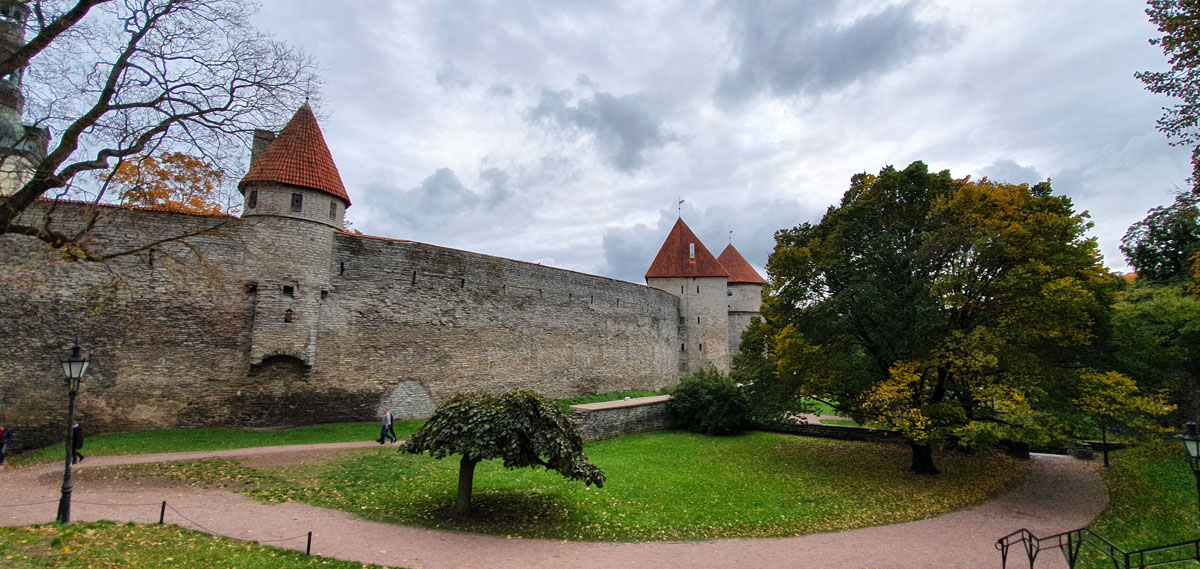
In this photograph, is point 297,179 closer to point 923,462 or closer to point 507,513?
point 507,513

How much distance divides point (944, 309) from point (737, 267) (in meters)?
26.9

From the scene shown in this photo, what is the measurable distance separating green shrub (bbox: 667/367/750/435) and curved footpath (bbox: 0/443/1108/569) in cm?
939

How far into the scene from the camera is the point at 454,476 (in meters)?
11.6

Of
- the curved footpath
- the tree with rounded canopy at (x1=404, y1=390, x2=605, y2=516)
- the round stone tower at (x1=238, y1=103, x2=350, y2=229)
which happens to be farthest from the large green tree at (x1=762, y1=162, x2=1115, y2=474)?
the round stone tower at (x1=238, y1=103, x2=350, y2=229)

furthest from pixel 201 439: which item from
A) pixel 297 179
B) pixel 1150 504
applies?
pixel 1150 504

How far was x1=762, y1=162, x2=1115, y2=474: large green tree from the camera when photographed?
11906 millimetres

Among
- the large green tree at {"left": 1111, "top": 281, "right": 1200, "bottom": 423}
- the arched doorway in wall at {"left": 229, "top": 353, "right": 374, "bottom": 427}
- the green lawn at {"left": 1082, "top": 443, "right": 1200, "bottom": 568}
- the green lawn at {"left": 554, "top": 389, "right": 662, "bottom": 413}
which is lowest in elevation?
the green lawn at {"left": 1082, "top": 443, "right": 1200, "bottom": 568}

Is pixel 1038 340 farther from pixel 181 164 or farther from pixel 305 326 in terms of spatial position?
pixel 305 326

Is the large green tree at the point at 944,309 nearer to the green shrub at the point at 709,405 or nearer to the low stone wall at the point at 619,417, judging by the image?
the green shrub at the point at 709,405

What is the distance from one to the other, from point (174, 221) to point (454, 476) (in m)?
10.6

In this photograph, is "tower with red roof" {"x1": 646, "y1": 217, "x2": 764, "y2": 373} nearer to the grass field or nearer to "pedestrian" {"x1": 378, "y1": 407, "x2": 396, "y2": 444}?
the grass field

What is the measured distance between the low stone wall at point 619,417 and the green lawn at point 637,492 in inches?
74.2

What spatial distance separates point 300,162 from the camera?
1634 cm

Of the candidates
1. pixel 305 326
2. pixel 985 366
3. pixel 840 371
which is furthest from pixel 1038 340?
pixel 305 326
